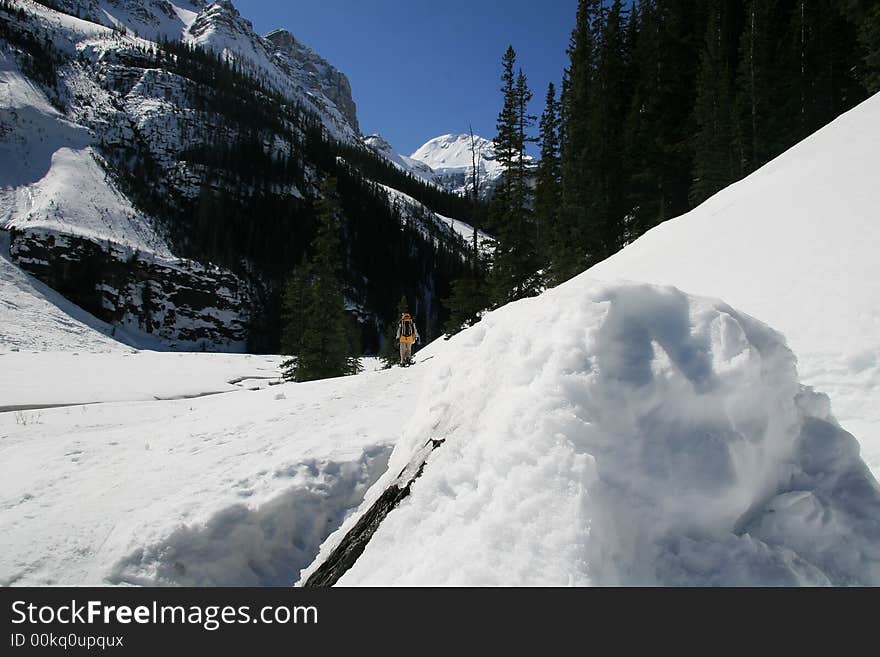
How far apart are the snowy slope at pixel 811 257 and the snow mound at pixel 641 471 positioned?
4.80 ft

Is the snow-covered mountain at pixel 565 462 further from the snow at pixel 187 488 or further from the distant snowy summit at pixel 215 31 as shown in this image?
the distant snowy summit at pixel 215 31

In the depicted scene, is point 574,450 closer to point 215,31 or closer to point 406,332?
point 406,332

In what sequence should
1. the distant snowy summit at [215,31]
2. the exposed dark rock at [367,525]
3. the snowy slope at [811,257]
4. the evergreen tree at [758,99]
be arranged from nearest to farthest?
the exposed dark rock at [367,525] < the snowy slope at [811,257] < the evergreen tree at [758,99] < the distant snowy summit at [215,31]

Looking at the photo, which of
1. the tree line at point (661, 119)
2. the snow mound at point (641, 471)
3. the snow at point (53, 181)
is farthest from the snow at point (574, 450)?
the snow at point (53, 181)

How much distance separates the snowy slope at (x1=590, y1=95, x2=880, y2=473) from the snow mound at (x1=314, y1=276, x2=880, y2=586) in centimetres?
146

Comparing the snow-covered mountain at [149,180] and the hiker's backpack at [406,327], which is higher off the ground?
the snow-covered mountain at [149,180]

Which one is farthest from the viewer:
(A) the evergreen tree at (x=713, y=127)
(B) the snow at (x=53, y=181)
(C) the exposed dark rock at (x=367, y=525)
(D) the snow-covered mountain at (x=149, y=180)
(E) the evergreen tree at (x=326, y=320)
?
(D) the snow-covered mountain at (x=149, y=180)

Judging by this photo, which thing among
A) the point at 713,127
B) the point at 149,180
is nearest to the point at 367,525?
the point at 713,127

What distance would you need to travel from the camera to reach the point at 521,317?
11.6 ft

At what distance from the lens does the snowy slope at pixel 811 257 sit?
14.1 ft

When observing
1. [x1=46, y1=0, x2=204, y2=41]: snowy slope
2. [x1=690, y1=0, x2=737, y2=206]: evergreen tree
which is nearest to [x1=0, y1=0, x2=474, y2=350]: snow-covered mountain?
[x1=690, y1=0, x2=737, y2=206]: evergreen tree

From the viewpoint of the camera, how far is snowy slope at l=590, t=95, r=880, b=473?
14.1 feet
